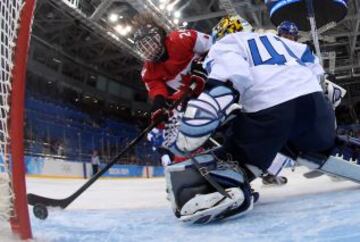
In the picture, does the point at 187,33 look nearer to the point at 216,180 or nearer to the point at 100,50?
the point at 216,180

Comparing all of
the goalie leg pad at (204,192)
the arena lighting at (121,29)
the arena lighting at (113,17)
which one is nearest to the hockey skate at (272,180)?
the goalie leg pad at (204,192)

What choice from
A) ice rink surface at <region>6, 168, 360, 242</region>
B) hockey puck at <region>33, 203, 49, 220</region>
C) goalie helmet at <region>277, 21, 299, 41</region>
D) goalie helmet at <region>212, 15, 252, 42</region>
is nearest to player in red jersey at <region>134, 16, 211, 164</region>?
goalie helmet at <region>212, 15, 252, 42</region>

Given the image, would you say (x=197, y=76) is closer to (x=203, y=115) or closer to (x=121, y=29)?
(x=203, y=115)

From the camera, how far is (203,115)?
128 centimetres

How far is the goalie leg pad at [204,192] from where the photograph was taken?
1.34 meters

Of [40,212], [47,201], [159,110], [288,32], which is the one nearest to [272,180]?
[288,32]

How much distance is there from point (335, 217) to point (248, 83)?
47 centimetres

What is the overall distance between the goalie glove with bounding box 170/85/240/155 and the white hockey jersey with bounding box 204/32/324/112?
7 centimetres

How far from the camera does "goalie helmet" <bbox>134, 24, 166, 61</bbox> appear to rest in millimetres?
2055

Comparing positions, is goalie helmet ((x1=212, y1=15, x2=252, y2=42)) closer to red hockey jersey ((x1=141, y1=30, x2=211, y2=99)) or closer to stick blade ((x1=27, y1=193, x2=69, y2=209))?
red hockey jersey ((x1=141, y1=30, x2=211, y2=99))

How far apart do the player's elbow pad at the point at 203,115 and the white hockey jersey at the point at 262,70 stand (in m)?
0.07

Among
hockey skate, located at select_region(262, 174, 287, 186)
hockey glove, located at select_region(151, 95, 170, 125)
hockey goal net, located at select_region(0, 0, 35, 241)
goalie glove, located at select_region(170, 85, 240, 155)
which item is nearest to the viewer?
hockey goal net, located at select_region(0, 0, 35, 241)

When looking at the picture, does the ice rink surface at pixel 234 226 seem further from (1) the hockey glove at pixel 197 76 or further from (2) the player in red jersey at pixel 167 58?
(2) the player in red jersey at pixel 167 58

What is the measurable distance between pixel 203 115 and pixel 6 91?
52cm
